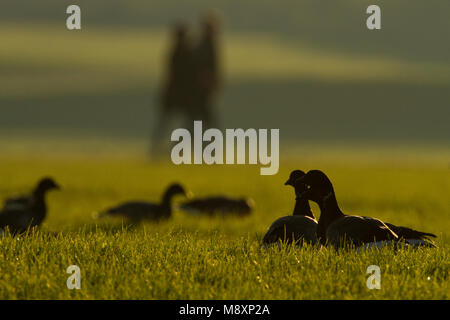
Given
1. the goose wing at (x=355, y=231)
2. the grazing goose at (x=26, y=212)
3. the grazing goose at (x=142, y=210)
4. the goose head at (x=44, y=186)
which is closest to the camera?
the goose wing at (x=355, y=231)

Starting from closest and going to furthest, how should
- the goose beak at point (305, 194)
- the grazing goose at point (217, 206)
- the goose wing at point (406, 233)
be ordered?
the goose beak at point (305, 194) → the goose wing at point (406, 233) → the grazing goose at point (217, 206)

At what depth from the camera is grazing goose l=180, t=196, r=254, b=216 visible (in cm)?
1806

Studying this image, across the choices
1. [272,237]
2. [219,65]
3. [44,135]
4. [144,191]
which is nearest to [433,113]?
[44,135]

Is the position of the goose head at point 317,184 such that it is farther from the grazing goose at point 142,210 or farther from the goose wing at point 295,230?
the grazing goose at point 142,210

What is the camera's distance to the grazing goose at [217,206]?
18062mm

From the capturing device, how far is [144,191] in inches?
1027

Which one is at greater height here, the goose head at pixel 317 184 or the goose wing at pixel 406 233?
the goose head at pixel 317 184

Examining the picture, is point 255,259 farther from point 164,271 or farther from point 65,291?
point 65,291

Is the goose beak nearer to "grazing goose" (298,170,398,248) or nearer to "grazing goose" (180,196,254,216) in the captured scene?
"grazing goose" (298,170,398,248)

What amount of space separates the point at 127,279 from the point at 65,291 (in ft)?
2.11

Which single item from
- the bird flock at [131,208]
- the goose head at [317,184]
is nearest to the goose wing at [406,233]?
the goose head at [317,184]

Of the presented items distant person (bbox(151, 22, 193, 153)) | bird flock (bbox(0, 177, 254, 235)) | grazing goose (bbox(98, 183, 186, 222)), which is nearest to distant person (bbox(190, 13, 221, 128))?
distant person (bbox(151, 22, 193, 153))

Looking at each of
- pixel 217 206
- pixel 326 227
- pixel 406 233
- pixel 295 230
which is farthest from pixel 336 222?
pixel 217 206

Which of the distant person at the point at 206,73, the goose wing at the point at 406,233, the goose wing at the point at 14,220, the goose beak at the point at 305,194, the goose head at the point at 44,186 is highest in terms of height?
the distant person at the point at 206,73
